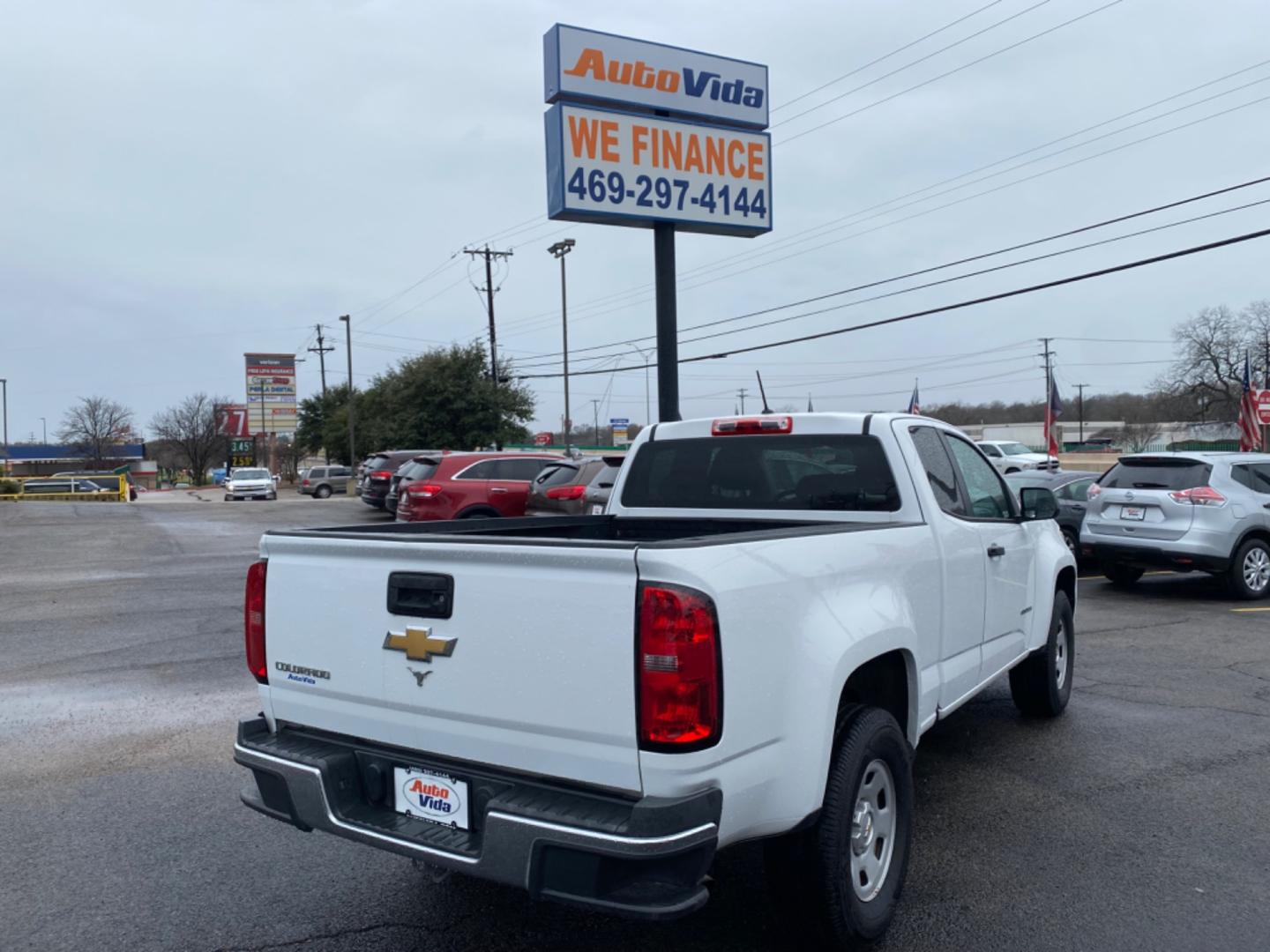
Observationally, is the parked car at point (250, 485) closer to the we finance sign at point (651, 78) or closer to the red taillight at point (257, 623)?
the we finance sign at point (651, 78)

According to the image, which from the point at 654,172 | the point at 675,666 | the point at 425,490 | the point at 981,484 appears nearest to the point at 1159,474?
the point at 981,484

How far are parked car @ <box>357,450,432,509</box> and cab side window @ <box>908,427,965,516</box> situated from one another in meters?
20.0

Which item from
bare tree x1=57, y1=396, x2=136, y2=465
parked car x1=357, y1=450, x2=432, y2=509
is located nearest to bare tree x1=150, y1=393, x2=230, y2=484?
bare tree x1=57, y1=396, x2=136, y2=465

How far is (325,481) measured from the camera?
43.1 metres

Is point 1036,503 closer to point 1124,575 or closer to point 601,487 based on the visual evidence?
point 1124,575

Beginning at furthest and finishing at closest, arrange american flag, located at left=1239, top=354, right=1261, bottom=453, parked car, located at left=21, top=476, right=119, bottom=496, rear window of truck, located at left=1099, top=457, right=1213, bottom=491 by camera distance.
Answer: parked car, located at left=21, top=476, right=119, bottom=496
american flag, located at left=1239, top=354, right=1261, bottom=453
rear window of truck, located at left=1099, top=457, right=1213, bottom=491

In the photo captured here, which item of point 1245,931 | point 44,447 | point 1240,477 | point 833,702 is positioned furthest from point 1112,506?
point 44,447

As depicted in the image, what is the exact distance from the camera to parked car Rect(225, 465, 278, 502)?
40.8 metres

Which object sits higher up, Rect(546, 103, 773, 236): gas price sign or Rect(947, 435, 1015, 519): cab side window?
Rect(546, 103, 773, 236): gas price sign

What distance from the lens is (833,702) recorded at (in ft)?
10.5

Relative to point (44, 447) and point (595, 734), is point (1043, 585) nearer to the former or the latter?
point (595, 734)

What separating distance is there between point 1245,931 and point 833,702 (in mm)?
1855

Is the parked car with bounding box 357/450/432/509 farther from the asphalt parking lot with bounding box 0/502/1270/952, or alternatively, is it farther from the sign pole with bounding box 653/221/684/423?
the asphalt parking lot with bounding box 0/502/1270/952

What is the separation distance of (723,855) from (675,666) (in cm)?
195
